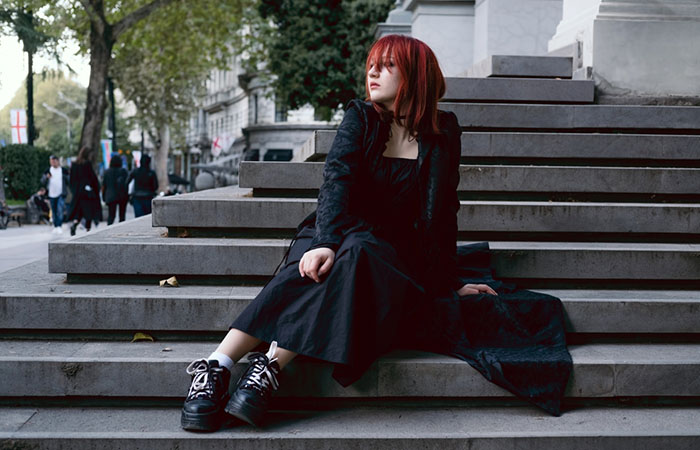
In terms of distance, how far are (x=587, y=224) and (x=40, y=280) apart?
3.45 meters

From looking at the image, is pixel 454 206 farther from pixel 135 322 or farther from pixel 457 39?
pixel 457 39

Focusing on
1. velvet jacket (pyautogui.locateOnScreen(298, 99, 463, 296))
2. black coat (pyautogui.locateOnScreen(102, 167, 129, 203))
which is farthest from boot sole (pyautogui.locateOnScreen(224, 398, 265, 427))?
black coat (pyautogui.locateOnScreen(102, 167, 129, 203))

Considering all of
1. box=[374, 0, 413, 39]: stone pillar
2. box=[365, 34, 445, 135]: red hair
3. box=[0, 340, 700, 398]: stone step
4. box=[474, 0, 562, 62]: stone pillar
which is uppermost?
box=[374, 0, 413, 39]: stone pillar

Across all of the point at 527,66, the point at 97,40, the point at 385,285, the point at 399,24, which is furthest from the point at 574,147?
the point at 97,40

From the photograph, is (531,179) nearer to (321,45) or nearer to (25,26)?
(25,26)

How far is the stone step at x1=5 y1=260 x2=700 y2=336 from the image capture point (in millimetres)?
4125

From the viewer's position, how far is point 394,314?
3.57 metres

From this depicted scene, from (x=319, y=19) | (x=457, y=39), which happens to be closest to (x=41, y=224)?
(x=319, y=19)

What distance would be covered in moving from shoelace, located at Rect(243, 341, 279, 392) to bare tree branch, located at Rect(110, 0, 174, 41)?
2133 cm

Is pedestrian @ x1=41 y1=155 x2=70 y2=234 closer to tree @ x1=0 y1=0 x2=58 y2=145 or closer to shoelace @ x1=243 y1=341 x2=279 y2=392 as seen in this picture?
tree @ x1=0 y1=0 x2=58 y2=145

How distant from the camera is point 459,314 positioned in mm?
3881

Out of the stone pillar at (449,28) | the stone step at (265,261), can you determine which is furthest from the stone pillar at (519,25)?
the stone step at (265,261)

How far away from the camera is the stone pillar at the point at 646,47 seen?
720 centimetres

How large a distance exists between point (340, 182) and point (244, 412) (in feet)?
3.92
